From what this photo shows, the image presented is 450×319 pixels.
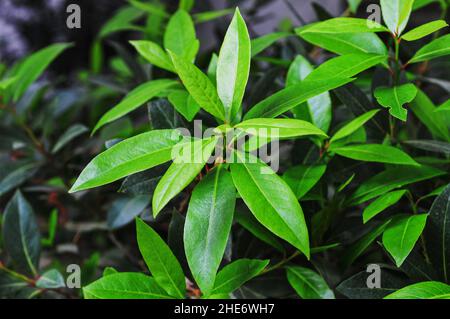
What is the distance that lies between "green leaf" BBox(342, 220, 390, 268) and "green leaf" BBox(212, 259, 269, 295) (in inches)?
4.7

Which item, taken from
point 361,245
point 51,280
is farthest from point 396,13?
point 51,280

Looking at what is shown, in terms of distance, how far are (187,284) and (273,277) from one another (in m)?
0.12

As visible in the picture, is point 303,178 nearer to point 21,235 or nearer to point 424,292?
point 424,292

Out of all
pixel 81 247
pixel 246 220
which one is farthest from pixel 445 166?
pixel 81 247

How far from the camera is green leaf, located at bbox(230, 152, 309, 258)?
1.52 feet

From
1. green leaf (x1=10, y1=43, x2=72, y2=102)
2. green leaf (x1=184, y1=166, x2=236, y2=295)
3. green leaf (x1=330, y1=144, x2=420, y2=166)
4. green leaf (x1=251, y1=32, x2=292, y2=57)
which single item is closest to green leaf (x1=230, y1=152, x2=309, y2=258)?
green leaf (x1=184, y1=166, x2=236, y2=295)

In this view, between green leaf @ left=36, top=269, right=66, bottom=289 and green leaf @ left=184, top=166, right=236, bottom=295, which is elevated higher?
green leaf @ left=184, top=166, right=236, bottom=295

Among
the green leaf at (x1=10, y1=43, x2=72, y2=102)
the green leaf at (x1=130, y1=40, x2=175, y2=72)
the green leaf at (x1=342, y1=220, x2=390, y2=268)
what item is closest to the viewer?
the green leaf at (x1=342, y1=220, x2=390, y2=268)

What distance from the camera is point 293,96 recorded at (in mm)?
521

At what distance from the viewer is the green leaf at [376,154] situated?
55 centimetres

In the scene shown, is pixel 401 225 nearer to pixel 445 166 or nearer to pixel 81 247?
pixel 445 166

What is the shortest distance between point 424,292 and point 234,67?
278 millimetres

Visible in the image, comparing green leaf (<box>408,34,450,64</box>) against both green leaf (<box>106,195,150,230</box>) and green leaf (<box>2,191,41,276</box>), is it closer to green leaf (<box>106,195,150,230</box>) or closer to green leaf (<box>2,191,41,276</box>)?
green leaf (<box>106,195,150,230</box>)

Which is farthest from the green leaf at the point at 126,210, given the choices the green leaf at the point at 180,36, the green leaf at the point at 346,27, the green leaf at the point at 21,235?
the green leaf at the point at 346,27
